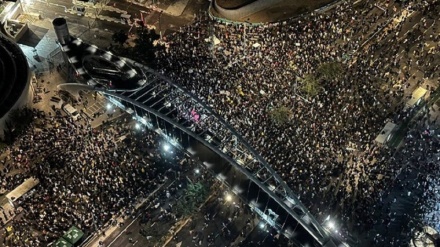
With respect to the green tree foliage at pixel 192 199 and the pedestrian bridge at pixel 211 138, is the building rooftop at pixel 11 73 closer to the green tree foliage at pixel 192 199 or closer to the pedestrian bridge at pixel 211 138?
the pedestrian bridge at pixel 211 138

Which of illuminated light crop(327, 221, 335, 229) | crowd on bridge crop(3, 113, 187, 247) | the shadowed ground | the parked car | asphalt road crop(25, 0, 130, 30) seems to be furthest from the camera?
the shadowed ground

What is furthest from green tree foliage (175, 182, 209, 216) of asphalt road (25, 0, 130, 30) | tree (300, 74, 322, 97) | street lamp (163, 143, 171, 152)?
asphalt road (25, 0, 130, 30)

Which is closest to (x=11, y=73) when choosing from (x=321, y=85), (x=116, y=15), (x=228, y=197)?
(x=116, y=15)

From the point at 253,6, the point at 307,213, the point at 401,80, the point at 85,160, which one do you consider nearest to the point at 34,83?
the point at 85,160

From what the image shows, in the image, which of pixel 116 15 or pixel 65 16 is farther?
pixel 116 15

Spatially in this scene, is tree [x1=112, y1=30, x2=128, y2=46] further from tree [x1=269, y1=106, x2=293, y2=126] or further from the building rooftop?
tree [x1=269, y1=106, x2=293, y2=126]

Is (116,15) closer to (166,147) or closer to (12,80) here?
(12,80)

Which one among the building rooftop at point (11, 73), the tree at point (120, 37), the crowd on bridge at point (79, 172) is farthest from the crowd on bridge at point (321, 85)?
the building rooftop at point (11, 73)
